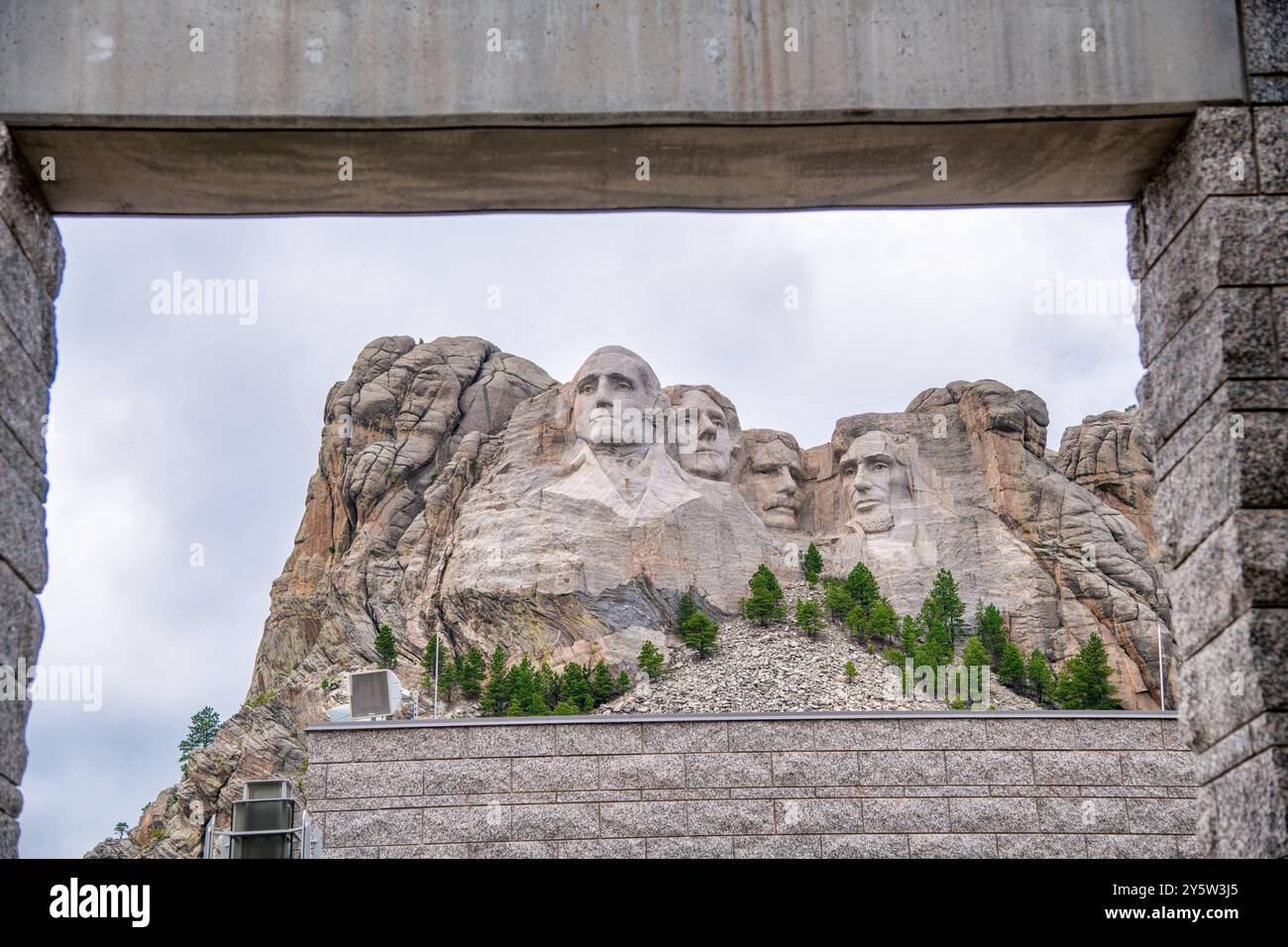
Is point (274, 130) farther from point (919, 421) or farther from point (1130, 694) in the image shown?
point (919, 421)

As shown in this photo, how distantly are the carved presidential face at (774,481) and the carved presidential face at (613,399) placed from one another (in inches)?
207

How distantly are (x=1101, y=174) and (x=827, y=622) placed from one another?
42930 millimetres

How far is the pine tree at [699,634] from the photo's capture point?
4391 cm

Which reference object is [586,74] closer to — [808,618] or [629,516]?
[629,516]

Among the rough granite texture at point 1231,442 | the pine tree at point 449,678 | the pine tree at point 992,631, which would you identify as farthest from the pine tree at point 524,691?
the rough granite texture at point 1231,442

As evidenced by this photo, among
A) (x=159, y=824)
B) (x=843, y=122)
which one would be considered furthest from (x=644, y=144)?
(x=159, y=824)

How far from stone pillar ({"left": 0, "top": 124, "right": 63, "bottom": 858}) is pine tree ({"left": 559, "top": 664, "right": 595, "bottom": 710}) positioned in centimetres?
3618

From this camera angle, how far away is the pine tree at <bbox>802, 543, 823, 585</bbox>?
4806 centimetres

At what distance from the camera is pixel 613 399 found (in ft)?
154

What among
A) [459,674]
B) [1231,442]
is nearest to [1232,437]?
[1231,442]

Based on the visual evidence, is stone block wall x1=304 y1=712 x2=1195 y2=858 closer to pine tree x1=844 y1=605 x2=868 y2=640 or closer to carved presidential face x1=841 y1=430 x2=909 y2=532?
pine tree x1=844 y1=605 x2=868 y2=640

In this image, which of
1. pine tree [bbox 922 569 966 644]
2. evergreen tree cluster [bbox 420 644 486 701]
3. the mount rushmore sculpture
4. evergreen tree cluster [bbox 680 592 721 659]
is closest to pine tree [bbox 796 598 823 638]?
the mount rushmore sculpture
